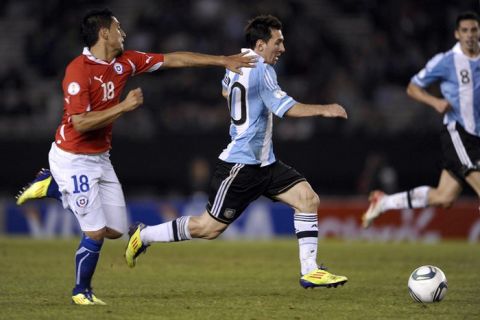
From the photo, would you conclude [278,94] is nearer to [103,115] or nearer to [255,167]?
[255,167]

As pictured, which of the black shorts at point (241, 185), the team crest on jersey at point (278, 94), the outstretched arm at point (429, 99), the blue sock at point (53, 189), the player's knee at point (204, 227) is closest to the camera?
the team crest on jersey at point (278, 94)

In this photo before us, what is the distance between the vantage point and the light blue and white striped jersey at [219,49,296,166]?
9.01 meters

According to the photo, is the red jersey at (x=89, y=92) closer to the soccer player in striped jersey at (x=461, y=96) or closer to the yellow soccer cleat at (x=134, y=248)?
the yellow soccer cleat at (x=134, y=248)

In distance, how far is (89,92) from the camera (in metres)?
8.27

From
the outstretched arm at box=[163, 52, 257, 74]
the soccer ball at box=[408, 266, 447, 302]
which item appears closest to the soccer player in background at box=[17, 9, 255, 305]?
the outstretched arm at box=[163, 52, 257, 74]

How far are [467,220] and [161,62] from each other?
A: 10.6m

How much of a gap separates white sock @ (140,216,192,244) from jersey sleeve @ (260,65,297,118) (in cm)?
140

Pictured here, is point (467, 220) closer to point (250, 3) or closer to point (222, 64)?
point (250, 3)

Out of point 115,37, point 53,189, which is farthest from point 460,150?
point 53,189

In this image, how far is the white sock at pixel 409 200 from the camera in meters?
11.9

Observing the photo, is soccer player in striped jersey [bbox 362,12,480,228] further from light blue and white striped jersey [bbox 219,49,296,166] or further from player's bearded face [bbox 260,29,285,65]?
light blue and white striped jersey [bbox 219,49,296,166]

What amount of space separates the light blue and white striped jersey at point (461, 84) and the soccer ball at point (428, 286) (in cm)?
310

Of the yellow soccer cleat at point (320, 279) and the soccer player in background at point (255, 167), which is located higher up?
the soccer player in background at point (255, 167)

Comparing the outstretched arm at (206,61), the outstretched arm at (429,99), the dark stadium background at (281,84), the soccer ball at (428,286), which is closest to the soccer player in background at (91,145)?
the outstretched arm at (206,61)
